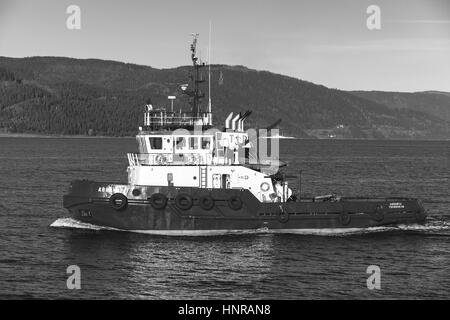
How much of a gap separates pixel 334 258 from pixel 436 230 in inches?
336

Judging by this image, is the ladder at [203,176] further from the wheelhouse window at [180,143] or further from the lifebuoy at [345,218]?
the lifebuoy at [345,218]

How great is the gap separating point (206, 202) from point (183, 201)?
98cm

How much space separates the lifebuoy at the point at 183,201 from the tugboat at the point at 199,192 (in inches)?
1.7

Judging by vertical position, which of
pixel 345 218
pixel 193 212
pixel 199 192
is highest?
pixel 199 192

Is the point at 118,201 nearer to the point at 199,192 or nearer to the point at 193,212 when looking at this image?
the point at 193,212

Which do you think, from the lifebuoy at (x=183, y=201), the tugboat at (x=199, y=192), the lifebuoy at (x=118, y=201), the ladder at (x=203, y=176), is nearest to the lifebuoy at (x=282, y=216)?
the tugboat at (x=199, y=192)

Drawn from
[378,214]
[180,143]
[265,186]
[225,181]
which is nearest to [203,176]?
[225,181]

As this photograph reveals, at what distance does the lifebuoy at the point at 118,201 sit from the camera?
27.1 metres

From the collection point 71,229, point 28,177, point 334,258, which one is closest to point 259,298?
point 334,258

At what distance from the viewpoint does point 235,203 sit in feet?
89.7

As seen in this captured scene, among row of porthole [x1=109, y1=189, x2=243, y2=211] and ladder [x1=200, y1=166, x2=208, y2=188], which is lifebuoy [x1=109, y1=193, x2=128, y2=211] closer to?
row of porthole [x1=109, y1=189, x2=243, y2=211]

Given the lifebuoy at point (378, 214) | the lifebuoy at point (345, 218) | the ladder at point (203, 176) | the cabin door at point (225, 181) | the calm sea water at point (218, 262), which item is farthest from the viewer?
the lifebuoy at point (378, 214)

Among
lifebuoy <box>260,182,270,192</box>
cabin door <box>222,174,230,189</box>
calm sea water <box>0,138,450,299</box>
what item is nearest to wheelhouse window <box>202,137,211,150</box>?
cabin door <box>222,174,230,189</box>

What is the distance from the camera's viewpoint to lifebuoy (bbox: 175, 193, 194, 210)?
1062 inches
